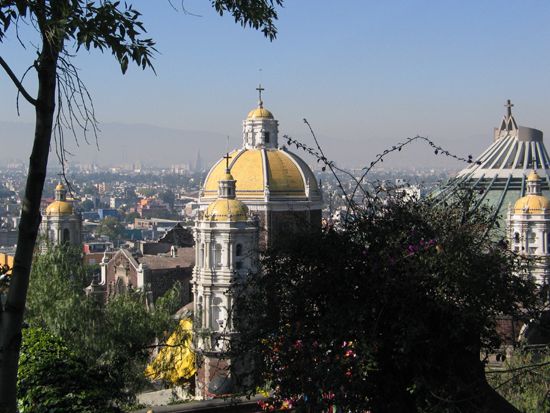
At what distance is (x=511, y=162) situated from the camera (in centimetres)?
4012

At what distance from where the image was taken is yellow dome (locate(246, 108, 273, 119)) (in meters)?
32.8

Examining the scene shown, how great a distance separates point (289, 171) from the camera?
103ft

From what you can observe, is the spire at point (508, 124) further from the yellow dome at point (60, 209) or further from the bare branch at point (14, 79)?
the bare branch at point (14, 79)

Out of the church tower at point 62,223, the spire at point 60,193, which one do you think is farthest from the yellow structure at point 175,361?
the spire at point 60,193

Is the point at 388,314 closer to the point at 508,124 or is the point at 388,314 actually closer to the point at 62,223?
the point at 62,223

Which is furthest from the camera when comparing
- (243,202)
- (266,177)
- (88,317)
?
(266,177)

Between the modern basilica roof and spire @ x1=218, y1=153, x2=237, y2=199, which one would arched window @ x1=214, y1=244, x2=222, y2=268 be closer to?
spire @ x1=218, y1=153, x2=237, y2=199

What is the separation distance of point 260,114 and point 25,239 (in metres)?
28.2

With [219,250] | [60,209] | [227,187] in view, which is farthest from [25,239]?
[60,209]

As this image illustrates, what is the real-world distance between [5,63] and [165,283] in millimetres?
28406

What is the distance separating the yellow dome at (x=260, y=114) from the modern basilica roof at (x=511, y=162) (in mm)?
9891

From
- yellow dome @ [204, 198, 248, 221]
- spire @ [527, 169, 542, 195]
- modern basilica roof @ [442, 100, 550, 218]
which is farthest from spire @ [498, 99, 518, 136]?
yellow dome @ [204, 198, 248, 221]

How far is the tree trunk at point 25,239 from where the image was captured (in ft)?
15.8

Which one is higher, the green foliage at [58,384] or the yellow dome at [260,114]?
the yellow dome at [260,114]
